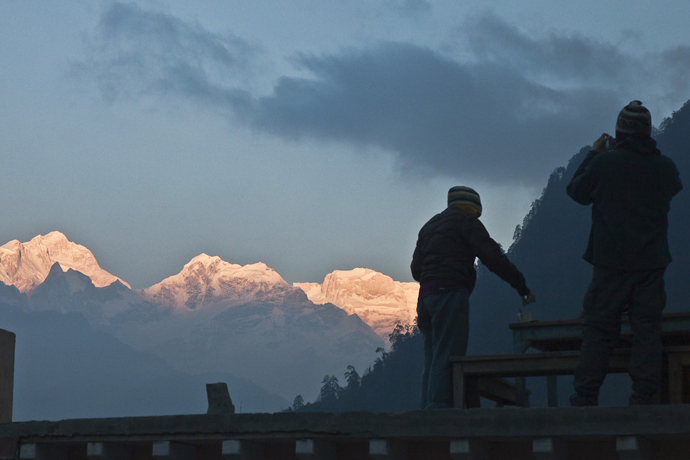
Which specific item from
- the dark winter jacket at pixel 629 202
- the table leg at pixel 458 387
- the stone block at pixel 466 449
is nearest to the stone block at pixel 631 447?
the stone block at pixel 466 449

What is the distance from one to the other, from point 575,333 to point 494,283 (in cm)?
14518

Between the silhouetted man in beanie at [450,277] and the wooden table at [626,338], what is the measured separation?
0.30 m

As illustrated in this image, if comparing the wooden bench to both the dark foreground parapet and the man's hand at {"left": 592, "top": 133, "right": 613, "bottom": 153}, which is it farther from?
the man's hand at {"left": 592, "top": 133, "right": 613, "bottom": 153}

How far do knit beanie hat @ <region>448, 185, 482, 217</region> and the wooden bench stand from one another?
133 cm

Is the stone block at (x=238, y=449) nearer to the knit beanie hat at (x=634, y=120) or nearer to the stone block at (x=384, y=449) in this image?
the stone block at (x=384, y=449)

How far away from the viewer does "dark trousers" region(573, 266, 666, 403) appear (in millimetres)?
5465

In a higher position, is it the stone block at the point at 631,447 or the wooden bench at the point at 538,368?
the wooden bench at the point at 538,368

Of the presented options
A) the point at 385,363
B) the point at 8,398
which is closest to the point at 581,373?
the point at 8,398

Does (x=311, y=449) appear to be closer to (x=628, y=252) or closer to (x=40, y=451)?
(x=40, y=451)

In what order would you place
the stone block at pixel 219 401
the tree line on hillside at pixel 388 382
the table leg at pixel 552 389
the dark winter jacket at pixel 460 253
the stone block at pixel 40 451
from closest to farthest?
the stone block at pixel 219 401, the stone block at pixel 40 451, the dark winter jacket at pixel 460 253, the table leg at pixel 552 389, the tree line on hillside at pixel 388 382

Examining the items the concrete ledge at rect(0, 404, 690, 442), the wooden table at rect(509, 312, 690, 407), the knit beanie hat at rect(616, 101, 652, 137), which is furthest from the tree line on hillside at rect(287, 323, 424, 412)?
the knit beanie hat at rect(616, 101, 652, 137)

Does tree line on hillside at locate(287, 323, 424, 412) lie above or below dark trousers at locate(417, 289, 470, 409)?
above

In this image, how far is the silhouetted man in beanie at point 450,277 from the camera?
6695 mm

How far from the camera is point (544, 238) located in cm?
14838
